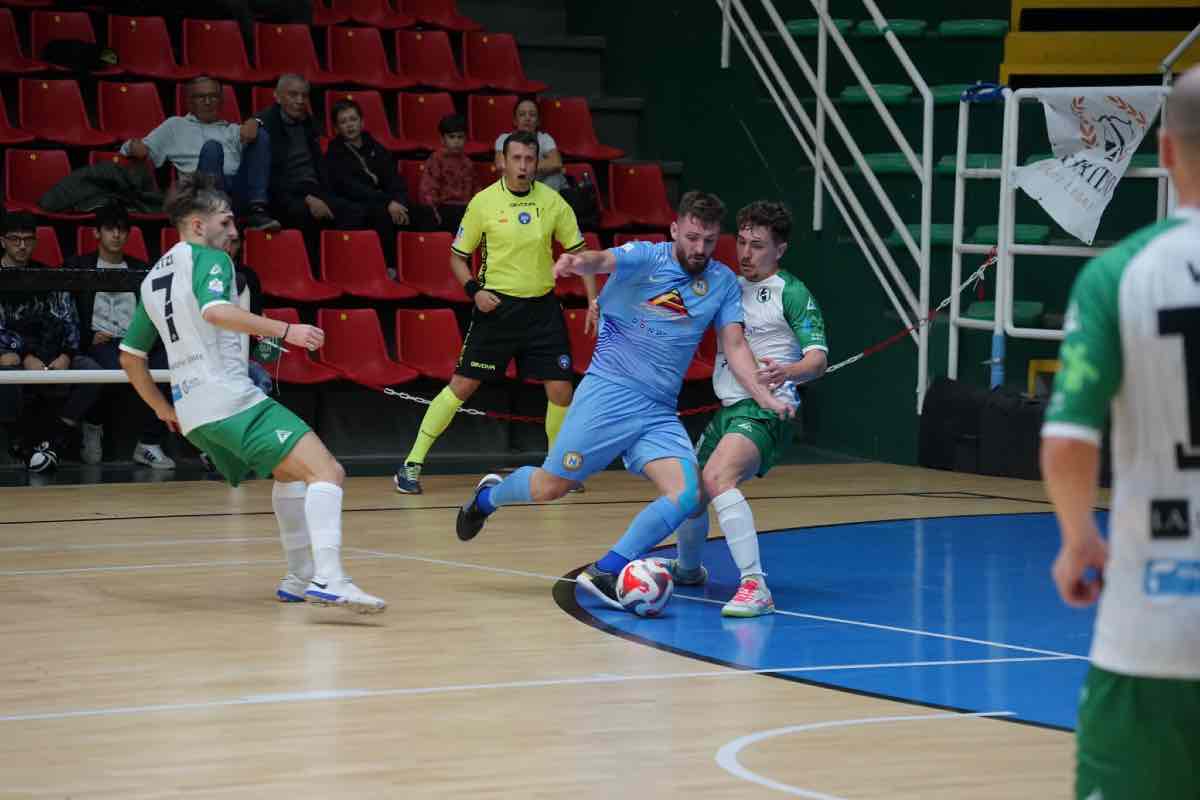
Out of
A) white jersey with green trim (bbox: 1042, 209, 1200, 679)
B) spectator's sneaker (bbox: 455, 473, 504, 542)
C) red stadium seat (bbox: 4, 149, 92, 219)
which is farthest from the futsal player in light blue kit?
red stadium seat (bbox: 4, 149, 92, 219)

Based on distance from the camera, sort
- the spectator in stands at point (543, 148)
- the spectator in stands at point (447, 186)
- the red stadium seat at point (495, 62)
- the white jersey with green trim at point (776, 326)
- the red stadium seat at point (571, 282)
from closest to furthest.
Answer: the white jersey with green trim at point (776, 326) → the spectator in stands at point (543, 148) → the red stadium seat at point (571, 282) → the spectator in stands at point (447, 186) → the red stadium seat at point (495, 62)

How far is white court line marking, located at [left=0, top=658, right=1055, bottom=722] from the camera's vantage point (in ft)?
17.1

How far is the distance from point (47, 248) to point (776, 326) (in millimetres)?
6082

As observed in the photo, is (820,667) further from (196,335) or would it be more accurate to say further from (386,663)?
(196,335)

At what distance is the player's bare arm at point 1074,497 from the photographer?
8.73 ft

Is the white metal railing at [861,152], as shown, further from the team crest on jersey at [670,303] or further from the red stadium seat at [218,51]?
the team crest on jersey at [670,303]

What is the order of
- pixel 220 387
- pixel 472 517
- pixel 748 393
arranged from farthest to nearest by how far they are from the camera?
1. pixel 472 517
2. pixel 748 393
3. pixel 220 387

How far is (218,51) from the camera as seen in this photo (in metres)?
13.7

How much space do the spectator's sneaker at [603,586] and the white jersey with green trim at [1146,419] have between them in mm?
4265

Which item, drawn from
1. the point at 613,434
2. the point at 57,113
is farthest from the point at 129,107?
the point at 613,434

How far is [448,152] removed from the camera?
1288 cm

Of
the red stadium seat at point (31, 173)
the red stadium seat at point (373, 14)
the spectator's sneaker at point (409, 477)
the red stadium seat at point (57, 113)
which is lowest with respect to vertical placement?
the spectator's sneaker at point (409, 477)

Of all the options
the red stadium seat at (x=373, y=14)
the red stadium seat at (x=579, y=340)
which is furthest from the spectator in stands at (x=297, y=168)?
the red stadium seat at (x=373, y=14)

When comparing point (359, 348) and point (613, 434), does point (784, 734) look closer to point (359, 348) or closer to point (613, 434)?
point (613, 434)
